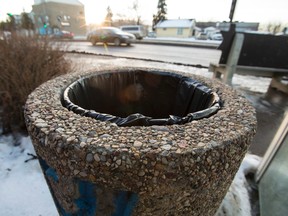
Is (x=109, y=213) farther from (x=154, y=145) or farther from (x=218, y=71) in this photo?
(x=218, y=71)

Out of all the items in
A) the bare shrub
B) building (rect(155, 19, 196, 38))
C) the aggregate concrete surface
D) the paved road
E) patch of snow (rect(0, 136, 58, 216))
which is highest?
the bare shrub

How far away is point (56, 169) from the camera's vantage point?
1.16 meters

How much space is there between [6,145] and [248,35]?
5.38m

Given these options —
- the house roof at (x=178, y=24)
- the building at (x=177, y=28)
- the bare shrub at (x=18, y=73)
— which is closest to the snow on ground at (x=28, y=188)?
the bare shrub at (x=18, y=73)

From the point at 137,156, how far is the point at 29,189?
204 centimetres

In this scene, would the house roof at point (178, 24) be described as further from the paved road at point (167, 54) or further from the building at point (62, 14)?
the paved road at point (167, 54)

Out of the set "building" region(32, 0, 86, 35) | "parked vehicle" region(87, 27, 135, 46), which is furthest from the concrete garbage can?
"building" region(32, 0, 86, 35)

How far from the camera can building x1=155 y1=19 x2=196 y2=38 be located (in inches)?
1346

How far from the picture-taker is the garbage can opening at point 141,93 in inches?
82.6

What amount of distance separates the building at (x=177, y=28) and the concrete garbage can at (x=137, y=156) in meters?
35.8

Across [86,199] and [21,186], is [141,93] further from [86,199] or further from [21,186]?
[21,186]

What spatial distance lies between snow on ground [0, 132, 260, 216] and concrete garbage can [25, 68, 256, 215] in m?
0.94

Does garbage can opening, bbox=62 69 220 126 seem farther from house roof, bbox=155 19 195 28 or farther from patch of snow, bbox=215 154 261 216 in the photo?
house roof, bbox=155 19 195 28

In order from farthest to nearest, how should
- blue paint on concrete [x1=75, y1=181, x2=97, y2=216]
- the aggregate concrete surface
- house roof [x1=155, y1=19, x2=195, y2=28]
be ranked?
house roof [x1=155, y1=19, x2=195, y2=28] → the aggregate concrete surface → blue paint on concrete [x1=75, y1=181, x2=97, y2=216]
